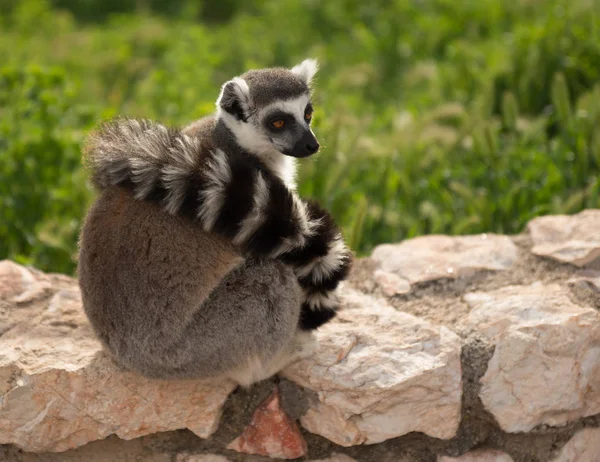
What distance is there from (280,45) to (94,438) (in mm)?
6296

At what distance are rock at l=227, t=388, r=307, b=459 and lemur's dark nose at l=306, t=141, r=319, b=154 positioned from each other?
1.06 metres

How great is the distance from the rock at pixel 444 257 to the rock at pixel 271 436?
966mm

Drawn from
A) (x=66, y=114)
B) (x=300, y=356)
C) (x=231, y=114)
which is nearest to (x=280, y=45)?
(x=66, y=114)

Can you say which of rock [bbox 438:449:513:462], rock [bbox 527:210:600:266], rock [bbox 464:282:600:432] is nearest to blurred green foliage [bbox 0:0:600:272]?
rock [bbox 527:210:600:266]

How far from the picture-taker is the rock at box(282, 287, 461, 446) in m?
3.30

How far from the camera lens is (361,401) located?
3.30 meters

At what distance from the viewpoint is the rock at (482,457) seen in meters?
3.35

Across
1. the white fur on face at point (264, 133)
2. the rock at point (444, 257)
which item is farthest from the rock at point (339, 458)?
the white fur on face at point (264, 133)

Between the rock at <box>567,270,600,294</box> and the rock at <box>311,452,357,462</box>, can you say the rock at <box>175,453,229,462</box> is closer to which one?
the rock at <box>311,452,357,462</box>

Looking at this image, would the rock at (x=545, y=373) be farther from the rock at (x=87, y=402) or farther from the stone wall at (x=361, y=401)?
the rock at (x=87, y=402)

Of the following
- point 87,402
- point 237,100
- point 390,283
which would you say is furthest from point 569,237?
point 87,402

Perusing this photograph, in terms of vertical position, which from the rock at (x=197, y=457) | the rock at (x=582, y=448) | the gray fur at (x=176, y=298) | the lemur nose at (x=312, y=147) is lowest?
the rock at (x=582, y=448)

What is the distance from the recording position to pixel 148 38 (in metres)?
9.64

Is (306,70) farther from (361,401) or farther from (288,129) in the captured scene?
(361,401)
